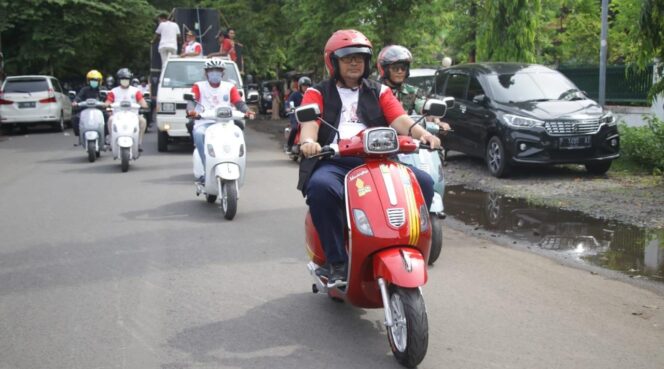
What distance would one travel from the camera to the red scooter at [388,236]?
179 inches

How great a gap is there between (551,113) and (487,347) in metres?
8.36

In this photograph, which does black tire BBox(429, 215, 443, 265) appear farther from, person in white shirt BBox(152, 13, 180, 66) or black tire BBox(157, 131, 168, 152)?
person in white shirt BBox(152, 13, 180, 66)

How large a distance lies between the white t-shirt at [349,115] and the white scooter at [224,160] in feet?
13.5

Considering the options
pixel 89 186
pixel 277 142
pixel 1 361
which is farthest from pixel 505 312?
pixel 277 142

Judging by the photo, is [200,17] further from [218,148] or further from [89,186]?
[218,148]

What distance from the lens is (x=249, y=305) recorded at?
6062 millimetres

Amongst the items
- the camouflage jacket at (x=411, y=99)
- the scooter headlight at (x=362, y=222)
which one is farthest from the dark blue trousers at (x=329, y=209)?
the camouflage jacket at (x=411, y=99)

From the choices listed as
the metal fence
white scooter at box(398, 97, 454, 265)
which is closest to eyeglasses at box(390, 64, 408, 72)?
white scooter at box(398, 97, 454, 265)

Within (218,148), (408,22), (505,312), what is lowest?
(505,312)

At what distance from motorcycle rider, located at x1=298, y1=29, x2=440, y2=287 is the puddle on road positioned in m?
2.81

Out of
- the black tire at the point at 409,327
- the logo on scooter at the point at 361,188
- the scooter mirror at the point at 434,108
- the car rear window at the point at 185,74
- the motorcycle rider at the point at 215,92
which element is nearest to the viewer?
the black tire at the point at 409,327

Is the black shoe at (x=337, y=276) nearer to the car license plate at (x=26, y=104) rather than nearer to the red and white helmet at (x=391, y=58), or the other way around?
the red and white helmet at (x=391, y=58)

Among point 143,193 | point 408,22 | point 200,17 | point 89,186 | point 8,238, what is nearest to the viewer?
point 8,238

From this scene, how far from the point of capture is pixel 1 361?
488cm
